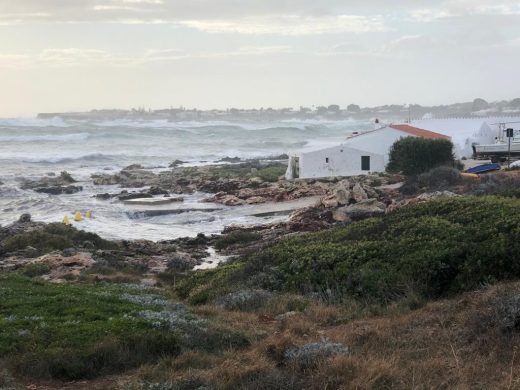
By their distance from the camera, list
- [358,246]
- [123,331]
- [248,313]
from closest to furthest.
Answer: [123,331] < [248,313] < [358,246]

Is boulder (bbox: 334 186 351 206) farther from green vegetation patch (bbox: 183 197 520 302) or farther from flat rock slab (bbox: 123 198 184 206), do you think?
flat rock slab (bbox: 123 198 184 206)

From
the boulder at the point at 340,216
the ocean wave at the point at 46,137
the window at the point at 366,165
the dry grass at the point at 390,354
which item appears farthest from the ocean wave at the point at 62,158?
the dry grass at the point at 390,354

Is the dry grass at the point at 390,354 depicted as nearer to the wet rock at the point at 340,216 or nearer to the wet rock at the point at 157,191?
the wet rock at the point at 340,216

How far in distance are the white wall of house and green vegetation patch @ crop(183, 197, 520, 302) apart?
85.1 feet

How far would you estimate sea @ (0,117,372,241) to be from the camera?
28547 millimetres

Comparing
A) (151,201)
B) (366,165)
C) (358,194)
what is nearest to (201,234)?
(358,194)

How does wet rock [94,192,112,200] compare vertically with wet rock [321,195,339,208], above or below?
below

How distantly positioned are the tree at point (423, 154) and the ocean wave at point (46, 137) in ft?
223

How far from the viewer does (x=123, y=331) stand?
25.4 feet

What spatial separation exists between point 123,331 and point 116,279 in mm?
7895

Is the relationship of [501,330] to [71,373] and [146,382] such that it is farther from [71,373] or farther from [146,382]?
[71,373]

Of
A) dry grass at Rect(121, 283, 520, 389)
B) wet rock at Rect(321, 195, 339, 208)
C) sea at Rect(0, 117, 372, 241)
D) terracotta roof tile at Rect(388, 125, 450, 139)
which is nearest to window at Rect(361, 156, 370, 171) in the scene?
terracotta roof tile at Rect(388, 125, 450, 139)

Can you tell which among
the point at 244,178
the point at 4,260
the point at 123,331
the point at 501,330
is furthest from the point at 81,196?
the point at 501,330

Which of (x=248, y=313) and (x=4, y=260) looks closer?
(x=248, y=313)
